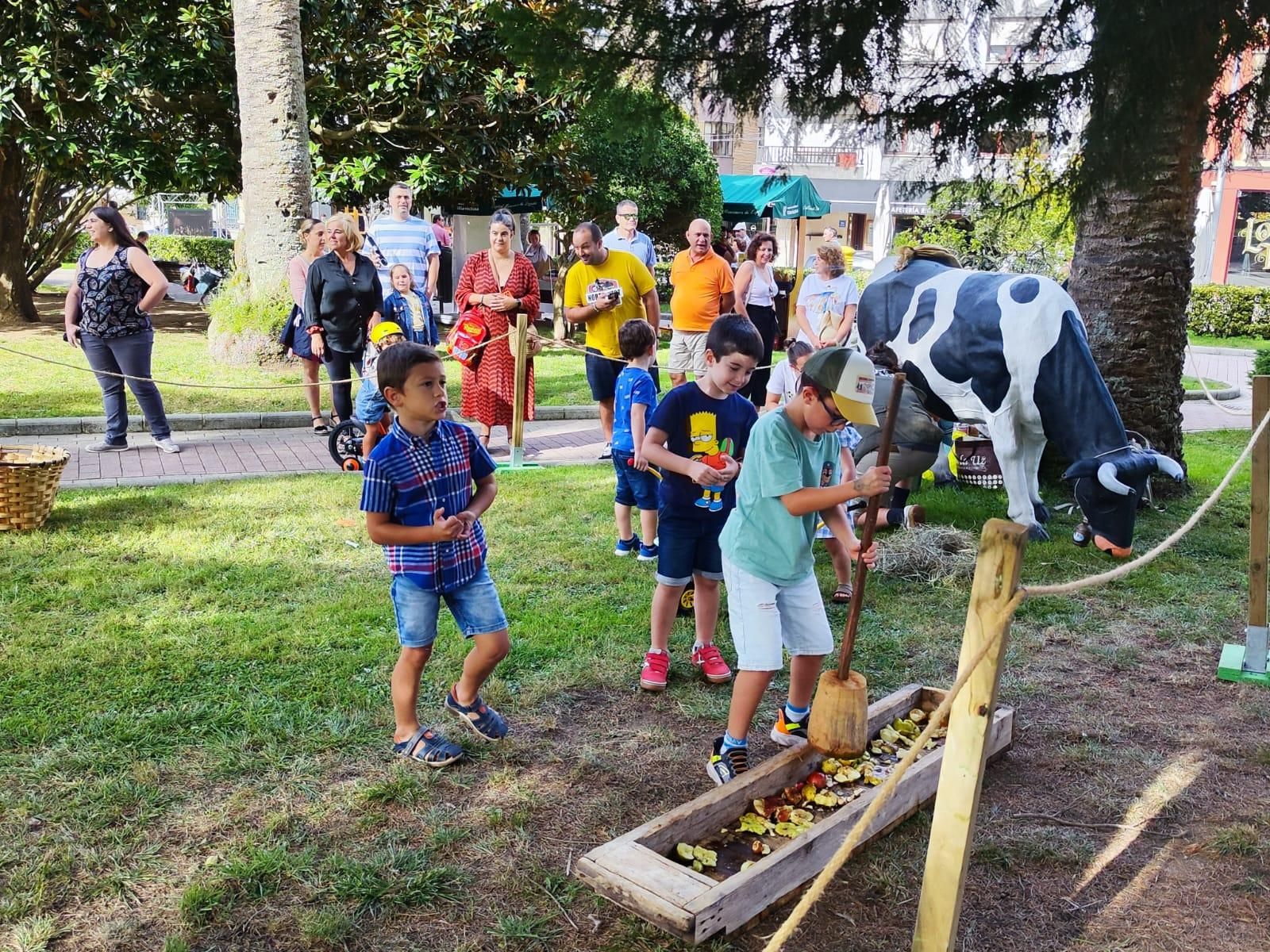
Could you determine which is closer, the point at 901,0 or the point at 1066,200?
the point at 901,0

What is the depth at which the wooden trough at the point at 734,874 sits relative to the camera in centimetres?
298

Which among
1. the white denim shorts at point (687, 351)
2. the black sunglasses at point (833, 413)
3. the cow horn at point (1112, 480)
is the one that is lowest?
the cow horn at point (1112, 480)

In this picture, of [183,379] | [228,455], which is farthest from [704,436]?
[183,379]

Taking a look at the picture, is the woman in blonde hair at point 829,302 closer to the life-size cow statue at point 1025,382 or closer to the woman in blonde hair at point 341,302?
the life-size cow statue at point 1025,382

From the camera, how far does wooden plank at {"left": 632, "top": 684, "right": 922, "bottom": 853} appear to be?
131 inches

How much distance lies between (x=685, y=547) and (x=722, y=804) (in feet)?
4.48

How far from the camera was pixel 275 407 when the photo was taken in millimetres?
10906

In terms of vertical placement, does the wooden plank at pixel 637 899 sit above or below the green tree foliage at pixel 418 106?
below

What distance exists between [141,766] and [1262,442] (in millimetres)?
4704

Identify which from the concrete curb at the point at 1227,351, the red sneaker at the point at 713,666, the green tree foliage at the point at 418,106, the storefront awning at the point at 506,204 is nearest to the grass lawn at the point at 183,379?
the green tree foliage at the point at 418,106

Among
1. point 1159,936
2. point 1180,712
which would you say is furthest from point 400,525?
point 1180,712

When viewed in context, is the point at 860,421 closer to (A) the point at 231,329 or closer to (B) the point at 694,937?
(B) the point at 694,937

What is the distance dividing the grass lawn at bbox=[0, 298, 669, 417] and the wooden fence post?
25.8 ft

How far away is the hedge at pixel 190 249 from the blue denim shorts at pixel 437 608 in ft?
88.0
